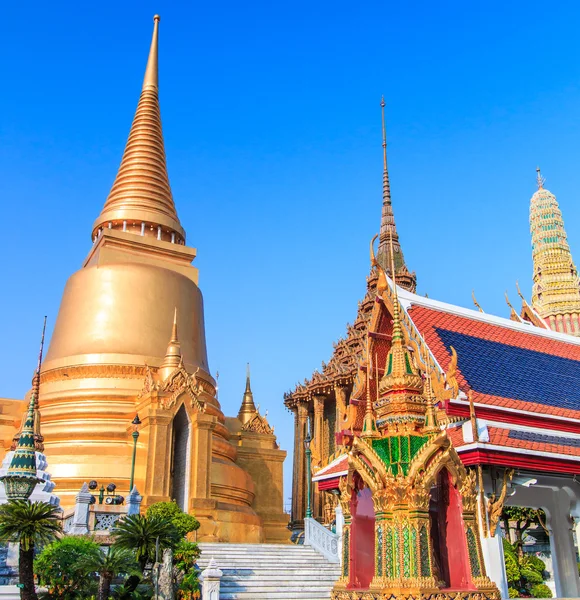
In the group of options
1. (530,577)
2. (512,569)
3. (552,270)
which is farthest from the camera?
(552,270)

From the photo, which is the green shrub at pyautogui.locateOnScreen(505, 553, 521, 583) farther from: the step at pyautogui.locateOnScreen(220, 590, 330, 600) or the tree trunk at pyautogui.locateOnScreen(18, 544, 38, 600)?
the tree trunk at pyautogui.locateOnScreen(18, 544, 38, 600)

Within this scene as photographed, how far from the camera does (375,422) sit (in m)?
6.95

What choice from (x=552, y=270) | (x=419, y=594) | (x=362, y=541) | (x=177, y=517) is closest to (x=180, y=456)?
(x=177, y=517)

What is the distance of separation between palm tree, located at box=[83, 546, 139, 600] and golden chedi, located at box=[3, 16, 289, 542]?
6.38 meters

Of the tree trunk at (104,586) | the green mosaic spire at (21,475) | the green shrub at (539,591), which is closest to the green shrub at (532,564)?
the green shrub at (539,591)

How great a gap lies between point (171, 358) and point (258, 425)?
4985 millimetres

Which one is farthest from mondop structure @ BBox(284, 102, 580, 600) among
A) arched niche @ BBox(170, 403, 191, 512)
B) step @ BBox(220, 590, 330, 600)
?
arched niche @ BBox(170, 403, 191, 512)

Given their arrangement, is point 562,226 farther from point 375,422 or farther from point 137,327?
point 375,422

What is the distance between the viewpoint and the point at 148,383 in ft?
59.8

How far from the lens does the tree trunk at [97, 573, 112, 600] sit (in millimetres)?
8805

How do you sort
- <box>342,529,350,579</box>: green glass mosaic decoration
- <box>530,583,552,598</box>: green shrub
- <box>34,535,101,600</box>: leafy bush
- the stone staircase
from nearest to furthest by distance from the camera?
1. <box>342,529,350,579</box>: green glass mosaic decoration
2. <box>34,535,101,600</box>: leafy bush
3. the stone staircase
4. <box>530,583,552,598</box>: green shrub

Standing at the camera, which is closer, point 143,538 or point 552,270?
point 143,538

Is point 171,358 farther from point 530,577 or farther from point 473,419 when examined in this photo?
point 473,419

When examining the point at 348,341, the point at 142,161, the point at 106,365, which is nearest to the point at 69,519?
the point at 106,365
